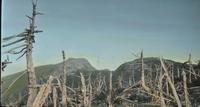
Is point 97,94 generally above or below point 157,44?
below

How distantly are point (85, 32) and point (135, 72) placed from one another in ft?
16.0

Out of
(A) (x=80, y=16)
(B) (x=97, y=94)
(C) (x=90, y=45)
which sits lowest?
(B) (x=97, y=94)

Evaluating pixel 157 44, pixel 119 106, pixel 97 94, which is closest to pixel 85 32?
pixel 157 44

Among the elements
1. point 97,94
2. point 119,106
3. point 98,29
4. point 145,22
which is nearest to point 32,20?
point 98,29

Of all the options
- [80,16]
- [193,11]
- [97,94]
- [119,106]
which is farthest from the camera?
[97,94]

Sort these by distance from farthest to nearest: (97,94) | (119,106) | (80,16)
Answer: (97,94), (119,106), (80,16)

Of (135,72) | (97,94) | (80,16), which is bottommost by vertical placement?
(97,94)

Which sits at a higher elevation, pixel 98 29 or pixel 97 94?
pixel 98 29

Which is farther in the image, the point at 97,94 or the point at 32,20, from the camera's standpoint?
the point at 97,94

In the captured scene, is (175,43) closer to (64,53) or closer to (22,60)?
(64,53)

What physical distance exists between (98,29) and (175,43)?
81 centimetres

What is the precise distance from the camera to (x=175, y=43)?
4461 mm

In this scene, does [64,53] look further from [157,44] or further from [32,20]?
[157,44]

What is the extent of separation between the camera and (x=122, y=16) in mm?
4332
